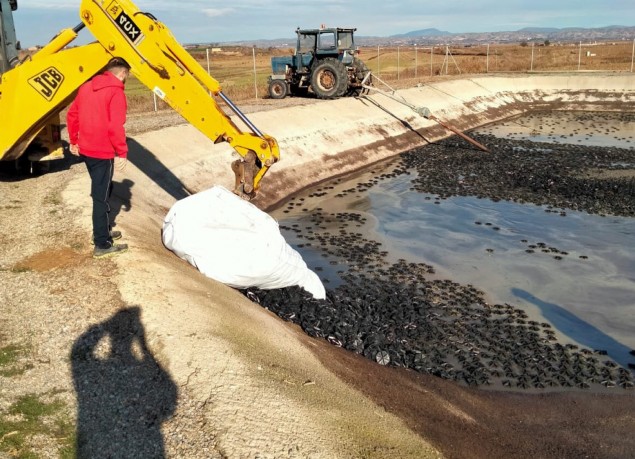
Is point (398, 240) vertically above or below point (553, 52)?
below

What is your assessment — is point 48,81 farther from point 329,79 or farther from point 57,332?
point 329,79

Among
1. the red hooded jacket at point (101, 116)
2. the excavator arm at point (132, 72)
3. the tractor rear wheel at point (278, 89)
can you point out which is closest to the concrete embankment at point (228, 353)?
the red hooded jacket at point (101, 116)

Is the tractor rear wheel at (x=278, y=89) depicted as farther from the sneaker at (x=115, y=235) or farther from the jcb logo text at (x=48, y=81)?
the sneaker at (x=115, y=235)

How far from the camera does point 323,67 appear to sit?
1013 inches

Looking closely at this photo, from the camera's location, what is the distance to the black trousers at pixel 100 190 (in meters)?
7.36

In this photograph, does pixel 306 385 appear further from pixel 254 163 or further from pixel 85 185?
pixel 85 185

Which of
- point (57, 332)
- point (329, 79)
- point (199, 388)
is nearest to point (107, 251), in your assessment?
point (57, 332)

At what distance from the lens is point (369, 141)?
21859 mm

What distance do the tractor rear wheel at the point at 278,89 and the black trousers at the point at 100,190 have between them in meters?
20.2

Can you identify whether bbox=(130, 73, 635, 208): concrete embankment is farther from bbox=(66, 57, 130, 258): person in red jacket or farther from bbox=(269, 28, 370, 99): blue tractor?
bbox=(66, 57, 130, 258): person in red jacket

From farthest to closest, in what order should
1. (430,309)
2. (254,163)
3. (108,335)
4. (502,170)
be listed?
1. (502,170)
2. (254,163)
3. (430,309)
4. (108,335)

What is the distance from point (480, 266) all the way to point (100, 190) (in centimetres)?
679

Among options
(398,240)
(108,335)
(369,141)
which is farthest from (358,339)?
(369,141)

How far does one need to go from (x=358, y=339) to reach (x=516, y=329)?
8.04 feet
